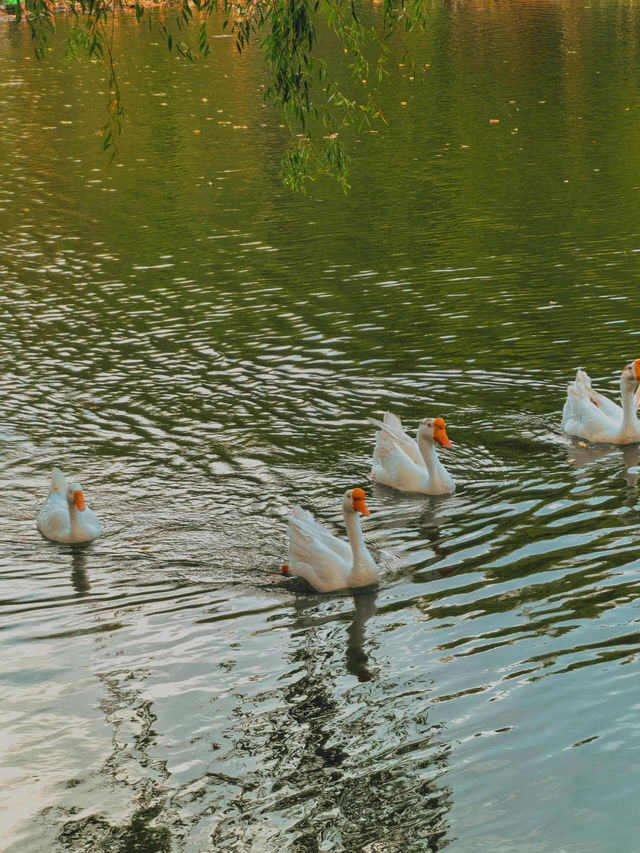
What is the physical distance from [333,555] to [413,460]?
8.01 feet

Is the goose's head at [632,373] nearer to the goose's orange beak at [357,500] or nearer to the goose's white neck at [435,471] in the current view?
the goose's white neck at [435,471]

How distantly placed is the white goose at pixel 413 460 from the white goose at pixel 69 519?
2.93 m

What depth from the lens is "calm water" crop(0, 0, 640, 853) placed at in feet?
22.4

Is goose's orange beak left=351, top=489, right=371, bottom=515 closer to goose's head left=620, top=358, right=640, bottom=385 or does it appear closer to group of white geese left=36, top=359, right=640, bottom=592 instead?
group of white geese left=36, top=359, right=640, bottom=592

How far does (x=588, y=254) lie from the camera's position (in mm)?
20031

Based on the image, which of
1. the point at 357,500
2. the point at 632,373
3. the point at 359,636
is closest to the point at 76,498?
the point at 357,500

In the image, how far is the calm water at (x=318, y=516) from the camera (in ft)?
22.4

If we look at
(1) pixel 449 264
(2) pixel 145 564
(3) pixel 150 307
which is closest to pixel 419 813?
(2) pixel 145 564

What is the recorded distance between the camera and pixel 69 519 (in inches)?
421

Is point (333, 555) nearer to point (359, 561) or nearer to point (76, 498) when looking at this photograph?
point (359, 561)

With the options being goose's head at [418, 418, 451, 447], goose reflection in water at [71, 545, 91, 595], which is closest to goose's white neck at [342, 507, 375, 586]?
goose's head at [418, 418, 451, 447]

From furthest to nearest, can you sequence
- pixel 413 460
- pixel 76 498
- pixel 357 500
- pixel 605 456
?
pixel 605 456
pixel 413 460
pixel 76 498
pixel 357 500

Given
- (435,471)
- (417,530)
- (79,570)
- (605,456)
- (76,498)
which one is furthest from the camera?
(605,456)

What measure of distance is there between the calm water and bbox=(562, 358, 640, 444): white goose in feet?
0.72
